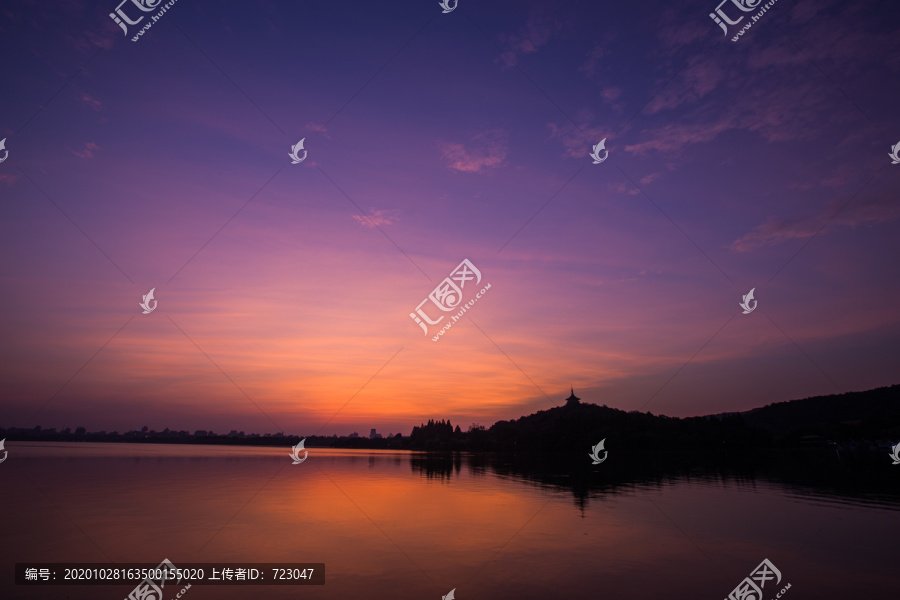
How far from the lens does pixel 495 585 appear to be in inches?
672

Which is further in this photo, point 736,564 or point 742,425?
point 742,425

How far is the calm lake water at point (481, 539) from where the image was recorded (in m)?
17.2

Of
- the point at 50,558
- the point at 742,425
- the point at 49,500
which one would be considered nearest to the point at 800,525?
the point at 50,558

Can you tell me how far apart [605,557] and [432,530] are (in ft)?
32.5

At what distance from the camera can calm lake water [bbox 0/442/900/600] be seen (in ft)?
56.5

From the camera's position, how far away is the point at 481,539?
78.9 feet

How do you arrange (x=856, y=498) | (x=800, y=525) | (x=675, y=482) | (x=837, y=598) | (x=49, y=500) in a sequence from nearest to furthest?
(x=837, y=598), (x=800, y=525), (x=49, y=500), (x=856, y=498), (x=675, y=482)

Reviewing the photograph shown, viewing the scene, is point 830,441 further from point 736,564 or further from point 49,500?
point 49,500

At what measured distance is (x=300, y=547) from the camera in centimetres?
2238

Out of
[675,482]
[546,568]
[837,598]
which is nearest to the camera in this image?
[837,598]

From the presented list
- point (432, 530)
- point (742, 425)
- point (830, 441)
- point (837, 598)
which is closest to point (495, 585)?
point (432, 530)

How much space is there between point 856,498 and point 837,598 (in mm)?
31809

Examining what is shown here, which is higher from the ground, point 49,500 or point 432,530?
point 49,500

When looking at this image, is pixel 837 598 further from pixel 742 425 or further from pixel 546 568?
pixel 742 425
